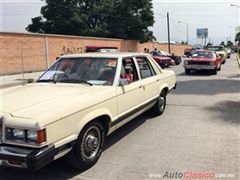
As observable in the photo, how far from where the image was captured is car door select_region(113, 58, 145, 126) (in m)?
5.63

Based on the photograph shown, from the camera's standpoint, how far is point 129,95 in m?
5.93

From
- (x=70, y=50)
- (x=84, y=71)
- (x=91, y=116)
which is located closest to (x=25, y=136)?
(x=91, y=116)

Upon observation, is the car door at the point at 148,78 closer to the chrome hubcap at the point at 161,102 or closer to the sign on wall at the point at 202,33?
the chrome hubcap at the point at 161,102

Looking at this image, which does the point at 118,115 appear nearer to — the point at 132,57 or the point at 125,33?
the point at 132,57

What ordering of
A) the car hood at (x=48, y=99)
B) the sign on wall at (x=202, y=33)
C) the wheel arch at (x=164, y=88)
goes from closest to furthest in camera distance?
the car hood at (x=48, y=99) → the wheel arch at (x=164, y=88) → the sign on wall at (x=202, y=33)

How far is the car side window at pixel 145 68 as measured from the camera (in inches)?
270

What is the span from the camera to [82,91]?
5055 millimetres

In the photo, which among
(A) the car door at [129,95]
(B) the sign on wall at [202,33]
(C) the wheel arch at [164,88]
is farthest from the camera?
(B) the sign on wall at [202,33]

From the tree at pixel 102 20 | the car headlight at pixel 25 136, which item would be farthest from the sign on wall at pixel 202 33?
the car headlight at pixel 25 136

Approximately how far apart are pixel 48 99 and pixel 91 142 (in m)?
0.86

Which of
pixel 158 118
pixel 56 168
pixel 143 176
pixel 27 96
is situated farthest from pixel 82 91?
pixel 158 118

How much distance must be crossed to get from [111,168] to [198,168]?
1.20 metres

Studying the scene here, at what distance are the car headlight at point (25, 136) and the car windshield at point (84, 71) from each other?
1.76 metres

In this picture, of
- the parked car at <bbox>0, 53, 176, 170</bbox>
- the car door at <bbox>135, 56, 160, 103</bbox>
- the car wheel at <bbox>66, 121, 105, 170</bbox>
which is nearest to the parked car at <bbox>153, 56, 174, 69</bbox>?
the car door at <bbox>135, 56, 160, 103</bbox>
